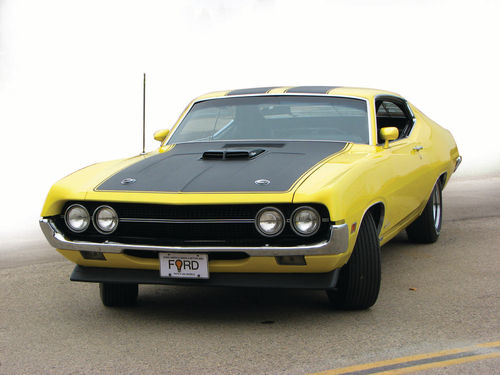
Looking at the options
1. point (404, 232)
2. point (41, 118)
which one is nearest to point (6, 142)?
point (41, 118)

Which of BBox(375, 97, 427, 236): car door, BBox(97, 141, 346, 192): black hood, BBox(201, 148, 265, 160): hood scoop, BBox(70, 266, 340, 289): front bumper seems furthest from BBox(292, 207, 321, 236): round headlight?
BBox(375, 97, 427, 236): car door

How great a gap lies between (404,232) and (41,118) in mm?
32723

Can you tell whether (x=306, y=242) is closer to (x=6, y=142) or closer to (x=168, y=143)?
(x=168, y=143)

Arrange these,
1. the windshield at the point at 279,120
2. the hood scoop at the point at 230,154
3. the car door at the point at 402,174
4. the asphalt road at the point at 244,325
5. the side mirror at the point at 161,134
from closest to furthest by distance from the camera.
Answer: the asphalt road at the point at 244,325
the hood scoop at the point at 230,154
the car door at the point at 402,174
the windshield at the point at 279,120
the side mirror at the point at 161,134

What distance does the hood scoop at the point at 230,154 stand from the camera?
521 centimetres

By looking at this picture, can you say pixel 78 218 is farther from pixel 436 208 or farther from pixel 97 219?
pixel 436 208

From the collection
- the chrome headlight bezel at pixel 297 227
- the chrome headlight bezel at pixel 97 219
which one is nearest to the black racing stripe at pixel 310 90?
the chrome headlight bezel at pixel 297 227

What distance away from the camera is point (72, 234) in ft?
16.1

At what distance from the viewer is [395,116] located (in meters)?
7.57

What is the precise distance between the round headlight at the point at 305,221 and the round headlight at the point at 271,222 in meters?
→ 0.08

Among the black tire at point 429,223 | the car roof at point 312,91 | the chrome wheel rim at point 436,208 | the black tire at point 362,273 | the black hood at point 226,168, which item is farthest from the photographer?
the chrome wheel rim at point 436,208

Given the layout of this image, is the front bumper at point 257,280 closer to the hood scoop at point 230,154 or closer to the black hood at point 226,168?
the black hood at point 226,168

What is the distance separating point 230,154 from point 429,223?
8.88 feet

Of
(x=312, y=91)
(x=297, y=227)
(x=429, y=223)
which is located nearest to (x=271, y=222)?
(x=297, y=227)
